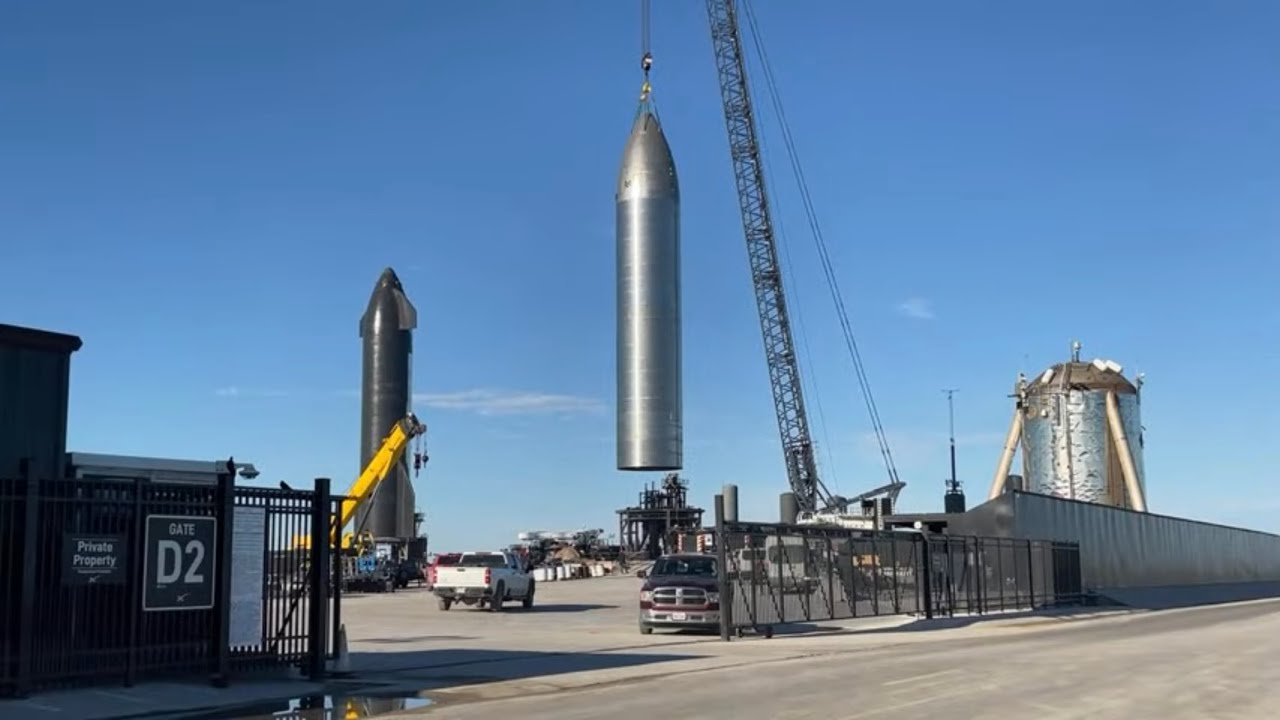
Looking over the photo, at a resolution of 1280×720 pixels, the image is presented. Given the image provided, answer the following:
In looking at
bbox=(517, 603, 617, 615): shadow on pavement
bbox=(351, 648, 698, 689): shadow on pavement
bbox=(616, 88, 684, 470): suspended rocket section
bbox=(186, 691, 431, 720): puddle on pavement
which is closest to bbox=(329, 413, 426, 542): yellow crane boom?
bbox=(517, 603, 617, 615): shadow on pavement

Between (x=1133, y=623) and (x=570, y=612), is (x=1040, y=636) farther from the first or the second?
(x=570, y=612)

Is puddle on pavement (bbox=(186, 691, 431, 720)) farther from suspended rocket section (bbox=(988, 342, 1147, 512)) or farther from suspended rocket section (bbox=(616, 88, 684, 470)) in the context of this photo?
suspended rocket section (bbox=(616, 88, 684, 470))

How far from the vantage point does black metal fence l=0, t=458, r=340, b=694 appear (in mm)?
14141

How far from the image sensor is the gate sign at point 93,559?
14.5 meters

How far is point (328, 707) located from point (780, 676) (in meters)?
6.50

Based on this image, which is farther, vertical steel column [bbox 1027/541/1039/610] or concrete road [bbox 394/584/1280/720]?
vertical steel column [bbox 1027/541/1039/610]

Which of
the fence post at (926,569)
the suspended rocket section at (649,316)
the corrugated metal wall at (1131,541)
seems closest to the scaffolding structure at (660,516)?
the suspended rocket section at (649,316)

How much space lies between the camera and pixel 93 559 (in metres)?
14.8

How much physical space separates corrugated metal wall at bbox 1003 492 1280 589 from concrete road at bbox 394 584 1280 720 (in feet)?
76.8

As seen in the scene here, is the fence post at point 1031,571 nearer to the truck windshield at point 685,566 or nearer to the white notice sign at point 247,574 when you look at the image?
the truck windshield at point 685,566

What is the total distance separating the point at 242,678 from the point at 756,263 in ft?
262

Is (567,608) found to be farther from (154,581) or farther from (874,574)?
(154,581)

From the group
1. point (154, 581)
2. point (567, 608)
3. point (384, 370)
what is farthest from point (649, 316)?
point (154, 581)

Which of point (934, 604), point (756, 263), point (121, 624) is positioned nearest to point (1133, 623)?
point (934, 604)
